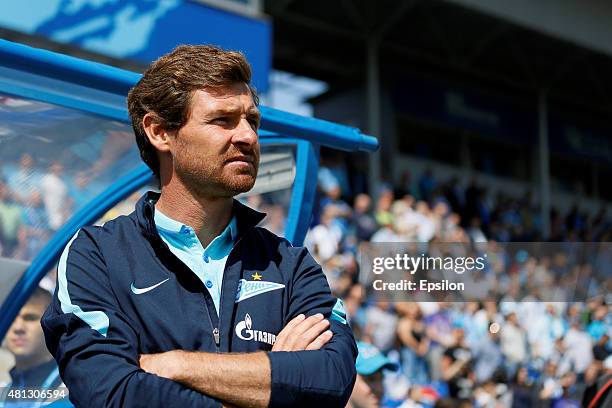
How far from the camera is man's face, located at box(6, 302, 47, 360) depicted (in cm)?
313

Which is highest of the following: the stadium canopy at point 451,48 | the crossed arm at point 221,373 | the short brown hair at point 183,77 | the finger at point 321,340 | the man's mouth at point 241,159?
the stadium canopy at point 451,48

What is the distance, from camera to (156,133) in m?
2.26

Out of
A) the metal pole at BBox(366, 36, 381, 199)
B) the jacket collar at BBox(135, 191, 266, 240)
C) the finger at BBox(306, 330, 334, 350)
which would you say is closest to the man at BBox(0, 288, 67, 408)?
the jacket collar at BBox(135, 191, 266, 240)

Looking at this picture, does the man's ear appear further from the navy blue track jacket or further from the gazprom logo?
the gazprom logo

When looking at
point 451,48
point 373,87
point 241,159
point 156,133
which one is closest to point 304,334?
point 241,159

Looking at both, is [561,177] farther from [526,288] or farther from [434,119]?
[526,288]

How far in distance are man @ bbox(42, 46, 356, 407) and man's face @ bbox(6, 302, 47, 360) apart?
3.56 feet

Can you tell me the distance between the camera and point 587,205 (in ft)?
77.8

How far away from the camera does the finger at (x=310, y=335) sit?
205 centimetres

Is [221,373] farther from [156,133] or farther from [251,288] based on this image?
[156,133]

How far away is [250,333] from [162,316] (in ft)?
0.68

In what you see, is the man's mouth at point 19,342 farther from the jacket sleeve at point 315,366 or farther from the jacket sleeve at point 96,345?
the jacket sleeve at point 315,366

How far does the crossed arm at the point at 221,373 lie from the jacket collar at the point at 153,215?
0.31 meters

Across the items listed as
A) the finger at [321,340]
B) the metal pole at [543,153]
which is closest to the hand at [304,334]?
the finger at [321,340]
